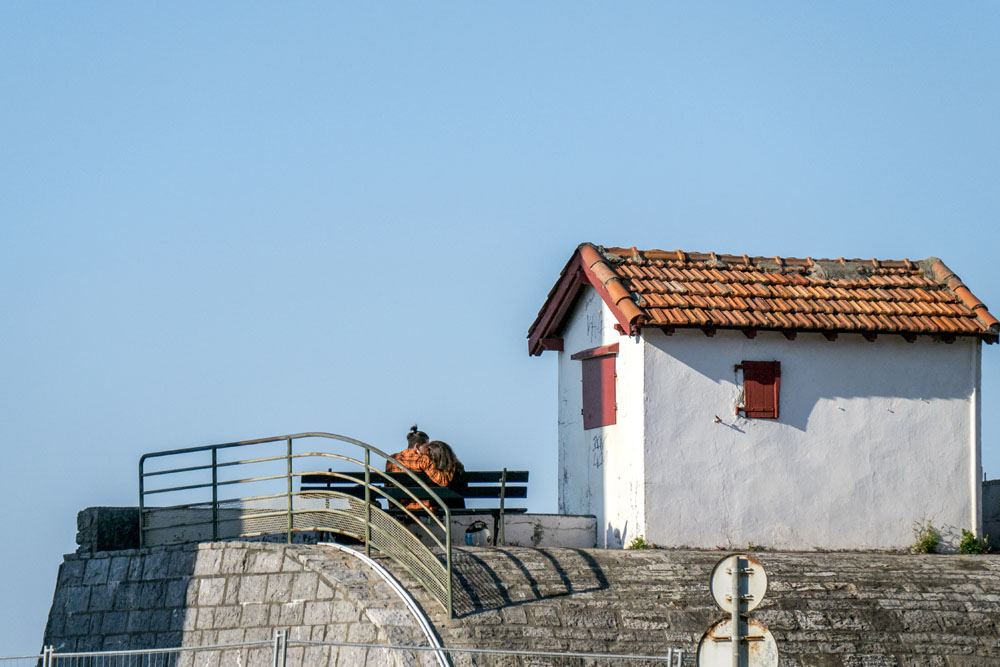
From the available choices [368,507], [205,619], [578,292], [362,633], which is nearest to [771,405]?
[578,292]

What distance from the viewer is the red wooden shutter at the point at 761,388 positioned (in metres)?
18.1

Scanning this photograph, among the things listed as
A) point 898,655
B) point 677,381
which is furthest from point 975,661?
point 677,381

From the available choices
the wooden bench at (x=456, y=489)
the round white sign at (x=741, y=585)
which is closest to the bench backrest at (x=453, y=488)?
the wooden bench at (x=456, y=489)

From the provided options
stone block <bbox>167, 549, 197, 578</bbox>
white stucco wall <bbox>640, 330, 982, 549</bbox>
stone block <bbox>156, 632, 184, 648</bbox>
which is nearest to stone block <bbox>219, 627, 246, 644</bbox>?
stone block <bbox>156, 632, 184, 648</bbox>

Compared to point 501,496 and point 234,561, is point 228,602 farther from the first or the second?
point 501,496

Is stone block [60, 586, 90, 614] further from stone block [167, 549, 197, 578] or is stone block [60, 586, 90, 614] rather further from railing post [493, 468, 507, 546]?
railing post [493, 468, 507, 546]

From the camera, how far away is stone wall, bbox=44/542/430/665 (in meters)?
13.3

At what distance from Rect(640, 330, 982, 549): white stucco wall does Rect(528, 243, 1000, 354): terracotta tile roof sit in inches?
12.5

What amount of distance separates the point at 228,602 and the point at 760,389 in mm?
7339

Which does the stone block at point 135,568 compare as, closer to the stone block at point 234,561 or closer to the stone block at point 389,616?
the stone block at point 234,561

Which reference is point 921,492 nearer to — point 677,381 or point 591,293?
point 677,381

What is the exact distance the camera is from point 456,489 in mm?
16594

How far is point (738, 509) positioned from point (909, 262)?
5.36 m

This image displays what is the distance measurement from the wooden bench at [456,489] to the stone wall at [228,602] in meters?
1.21
